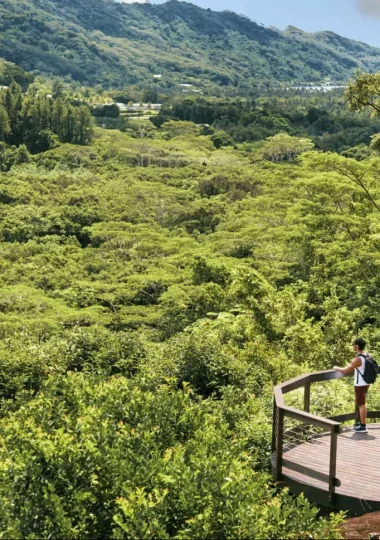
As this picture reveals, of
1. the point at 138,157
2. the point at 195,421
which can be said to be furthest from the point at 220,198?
the point at 195,421

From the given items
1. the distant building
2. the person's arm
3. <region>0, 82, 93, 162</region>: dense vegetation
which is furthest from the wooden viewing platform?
the distant building

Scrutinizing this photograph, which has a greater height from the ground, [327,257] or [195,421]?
[195,421]

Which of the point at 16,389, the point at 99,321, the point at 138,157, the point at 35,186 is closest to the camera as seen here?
the point at 16,389

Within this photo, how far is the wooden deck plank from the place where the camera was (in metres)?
5.41

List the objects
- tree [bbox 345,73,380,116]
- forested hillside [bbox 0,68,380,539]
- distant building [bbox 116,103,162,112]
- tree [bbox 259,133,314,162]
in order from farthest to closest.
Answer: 1. distant building [bbox 116,103,162,112]
2. tree [bbox 259,133,314,162]
3. tree [bbox 345,73,380,116]
4. forested hillside [bbox 0,68,380,539]

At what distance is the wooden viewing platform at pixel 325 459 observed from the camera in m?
5.33

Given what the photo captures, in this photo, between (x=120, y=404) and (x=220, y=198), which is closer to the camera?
(x=120, y=404)

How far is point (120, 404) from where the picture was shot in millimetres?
5000

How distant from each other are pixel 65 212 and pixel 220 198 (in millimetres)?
10777

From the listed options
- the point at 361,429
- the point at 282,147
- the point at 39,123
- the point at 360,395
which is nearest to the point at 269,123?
the point at 282,147

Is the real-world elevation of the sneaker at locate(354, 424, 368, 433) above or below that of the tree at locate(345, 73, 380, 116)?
below

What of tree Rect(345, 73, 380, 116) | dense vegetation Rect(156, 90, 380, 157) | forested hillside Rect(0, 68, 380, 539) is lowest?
forested hillside Rect(0, 68, 380, 539)

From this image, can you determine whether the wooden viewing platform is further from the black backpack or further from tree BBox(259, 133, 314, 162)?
tree BBox(259, 133, 314, 162)

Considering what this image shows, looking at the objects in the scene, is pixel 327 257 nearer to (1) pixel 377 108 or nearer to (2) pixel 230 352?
(1) pixel 377 108
